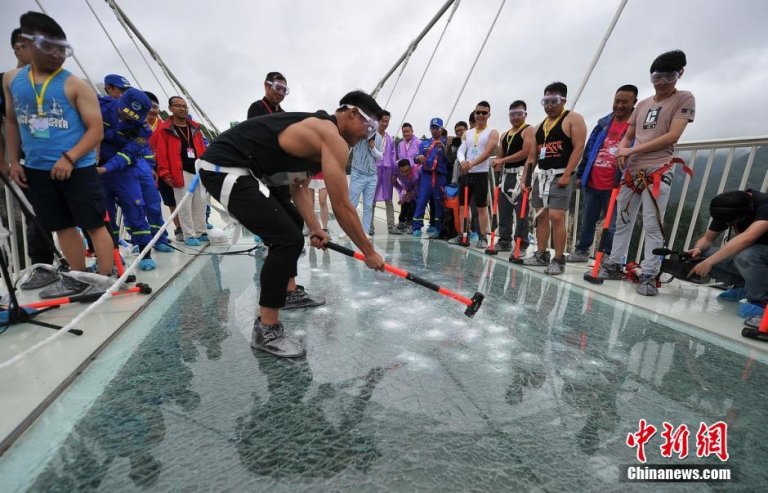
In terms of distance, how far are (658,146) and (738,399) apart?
2.18 m

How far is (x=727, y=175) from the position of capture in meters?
3.29

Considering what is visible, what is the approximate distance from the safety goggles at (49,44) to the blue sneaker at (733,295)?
5.16 metres

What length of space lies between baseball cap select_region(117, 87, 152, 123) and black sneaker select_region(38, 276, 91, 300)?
1430mm

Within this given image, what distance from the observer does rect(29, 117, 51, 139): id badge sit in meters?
2.29

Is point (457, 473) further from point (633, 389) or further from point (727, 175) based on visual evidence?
point (727, 175)

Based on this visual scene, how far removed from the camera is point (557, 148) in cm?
368

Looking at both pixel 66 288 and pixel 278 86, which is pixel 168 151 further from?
pixel 66 288

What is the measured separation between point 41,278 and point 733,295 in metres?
5.59

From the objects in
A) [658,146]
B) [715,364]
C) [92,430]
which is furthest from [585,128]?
[92,430]

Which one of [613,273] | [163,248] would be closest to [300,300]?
[163,248]

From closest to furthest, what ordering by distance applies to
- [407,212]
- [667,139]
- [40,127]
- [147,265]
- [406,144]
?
1. [40,127]
2. [667,139]
3. [147,265]
4. [406,144]
5. [407,212]

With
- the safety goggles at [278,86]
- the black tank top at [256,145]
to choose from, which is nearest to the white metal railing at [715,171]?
the black tank top at [256,145]

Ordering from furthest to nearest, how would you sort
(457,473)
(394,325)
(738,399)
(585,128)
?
1. (585,128)
2. (394,325)
3. (738,399)
4. (457,473)

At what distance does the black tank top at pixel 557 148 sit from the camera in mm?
3635
